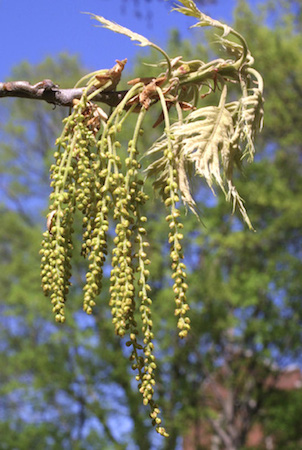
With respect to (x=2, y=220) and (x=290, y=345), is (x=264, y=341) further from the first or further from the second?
(x=2, y=220)

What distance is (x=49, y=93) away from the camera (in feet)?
5.66

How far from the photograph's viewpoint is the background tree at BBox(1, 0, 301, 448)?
52.5 feet

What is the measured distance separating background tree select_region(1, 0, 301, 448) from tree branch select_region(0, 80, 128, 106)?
539 inches

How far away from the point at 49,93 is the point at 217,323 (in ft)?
48.8

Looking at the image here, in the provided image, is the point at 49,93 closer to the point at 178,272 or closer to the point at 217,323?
the point at 178,272

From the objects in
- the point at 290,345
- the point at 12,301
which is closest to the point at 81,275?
the point at 12,301

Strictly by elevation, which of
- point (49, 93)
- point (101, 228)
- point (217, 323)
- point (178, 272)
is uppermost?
point (217, 323)

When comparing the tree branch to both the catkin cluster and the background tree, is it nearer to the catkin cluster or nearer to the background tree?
the catkin cluster

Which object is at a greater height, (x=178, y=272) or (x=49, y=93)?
(x=49, y=93)

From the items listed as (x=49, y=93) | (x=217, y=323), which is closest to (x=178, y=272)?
(x=49, y=93)

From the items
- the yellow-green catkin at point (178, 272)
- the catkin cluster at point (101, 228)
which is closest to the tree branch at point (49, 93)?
the catkin cluster at point (101, 228)

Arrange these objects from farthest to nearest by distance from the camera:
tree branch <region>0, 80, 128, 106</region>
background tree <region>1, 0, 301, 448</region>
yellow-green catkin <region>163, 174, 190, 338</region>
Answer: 1. background tree <region>1, 0, 301, 448</region>
2. tree branch <region>0, 80, 128, 106</region>
3. yellow-green catkin <region>163, 174, 190, 338</region>

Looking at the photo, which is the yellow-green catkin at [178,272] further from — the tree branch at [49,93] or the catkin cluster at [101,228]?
the tree branch at [49,93]

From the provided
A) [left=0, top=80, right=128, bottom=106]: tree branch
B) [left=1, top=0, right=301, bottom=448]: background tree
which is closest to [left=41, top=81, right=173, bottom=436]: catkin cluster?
[left=0, top=80, right=128, bottom=106]: tree branch
